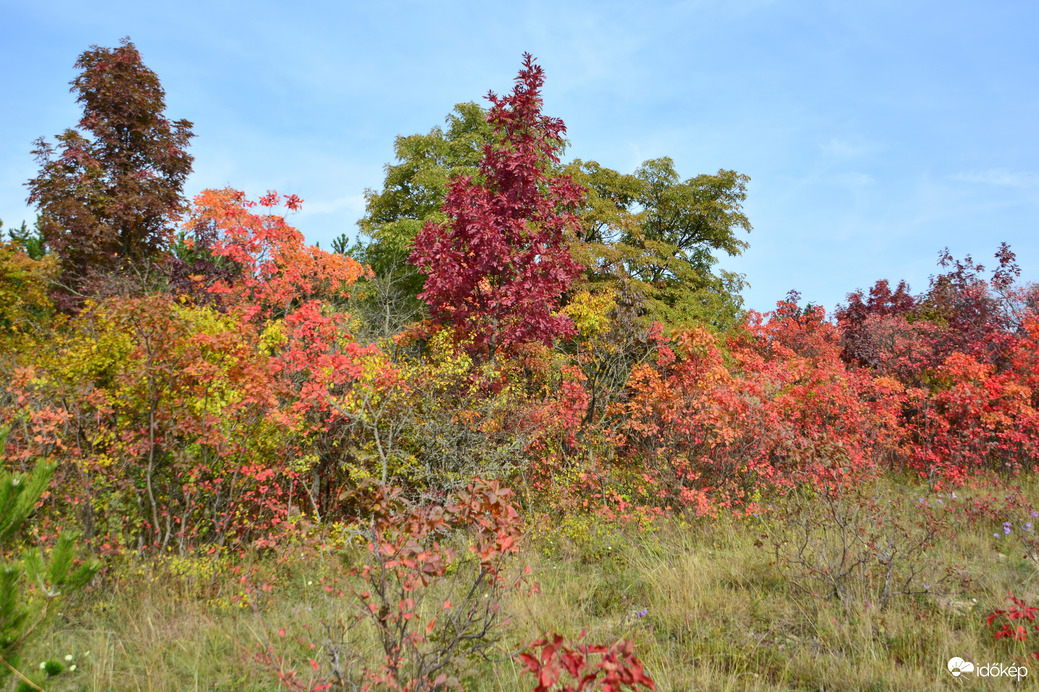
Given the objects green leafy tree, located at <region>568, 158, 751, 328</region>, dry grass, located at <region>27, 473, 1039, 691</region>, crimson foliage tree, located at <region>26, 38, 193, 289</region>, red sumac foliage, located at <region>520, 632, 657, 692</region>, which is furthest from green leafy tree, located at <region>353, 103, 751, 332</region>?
red sumac foliage, located at <region>520, 632, 657, 692</region>

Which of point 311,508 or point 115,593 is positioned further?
point 311,508

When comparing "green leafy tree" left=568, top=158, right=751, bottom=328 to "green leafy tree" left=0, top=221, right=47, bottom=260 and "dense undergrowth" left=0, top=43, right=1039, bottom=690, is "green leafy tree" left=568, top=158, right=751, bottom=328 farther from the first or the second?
"green leafy tree" left=0, top=221, right=47, bottom=260

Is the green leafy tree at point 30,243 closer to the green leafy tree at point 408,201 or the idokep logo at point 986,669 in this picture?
the green leafy tree at point 408,201

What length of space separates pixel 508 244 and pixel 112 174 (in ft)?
49.7

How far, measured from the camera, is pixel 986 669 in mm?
3693

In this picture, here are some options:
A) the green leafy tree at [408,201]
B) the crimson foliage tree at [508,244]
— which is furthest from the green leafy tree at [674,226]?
the crimson foliage tree at [508,244]

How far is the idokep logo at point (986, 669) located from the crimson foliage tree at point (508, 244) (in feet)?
18.4

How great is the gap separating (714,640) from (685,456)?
3270mm

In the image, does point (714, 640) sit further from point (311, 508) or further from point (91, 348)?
point (91, 348)

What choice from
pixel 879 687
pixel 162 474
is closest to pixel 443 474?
pixel 162 474

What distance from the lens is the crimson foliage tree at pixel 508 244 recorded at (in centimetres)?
827

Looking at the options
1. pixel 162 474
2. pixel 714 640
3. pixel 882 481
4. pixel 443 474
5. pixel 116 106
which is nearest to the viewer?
pixel 714 640

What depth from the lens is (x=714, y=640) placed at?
166 inches

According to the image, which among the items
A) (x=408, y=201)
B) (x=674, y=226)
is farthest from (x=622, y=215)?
(x=408, y=201)
